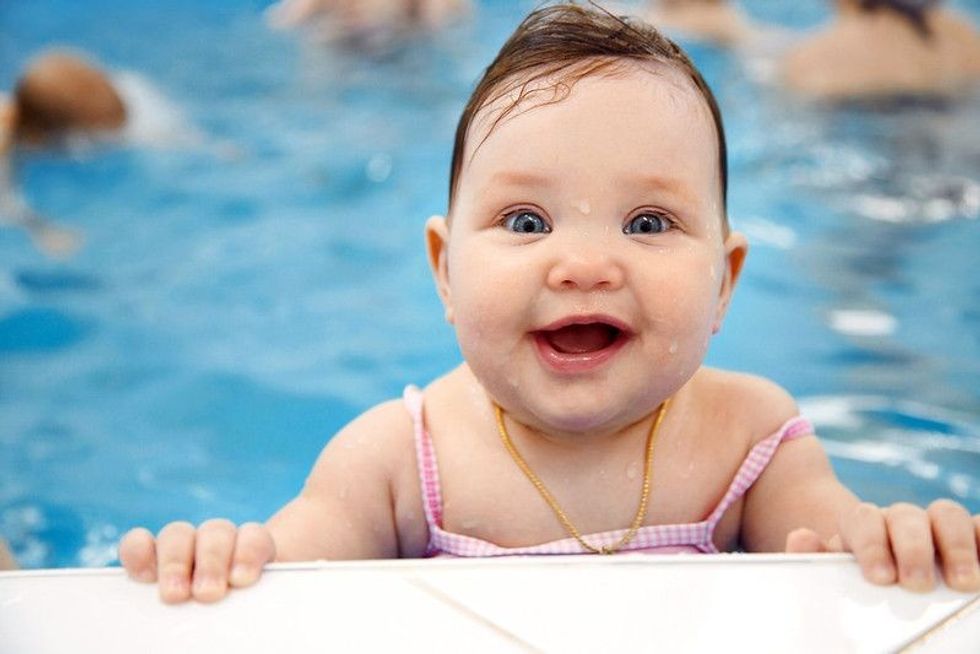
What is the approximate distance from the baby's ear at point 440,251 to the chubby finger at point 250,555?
56 centimetres

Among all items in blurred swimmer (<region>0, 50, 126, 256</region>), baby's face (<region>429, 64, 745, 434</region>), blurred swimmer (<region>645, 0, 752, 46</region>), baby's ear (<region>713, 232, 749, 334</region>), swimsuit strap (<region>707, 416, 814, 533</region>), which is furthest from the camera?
blurred swimmer (<region>645, 0, 752, 46</region>)

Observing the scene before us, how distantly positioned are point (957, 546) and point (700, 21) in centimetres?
463

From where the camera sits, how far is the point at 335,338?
3.85m

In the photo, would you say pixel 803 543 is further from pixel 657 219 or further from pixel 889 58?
pixel 889 58

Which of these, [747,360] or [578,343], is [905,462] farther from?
[578,343]

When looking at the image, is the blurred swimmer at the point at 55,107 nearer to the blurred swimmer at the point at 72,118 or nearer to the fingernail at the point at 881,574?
the blurred swimmer at the point at 72,118

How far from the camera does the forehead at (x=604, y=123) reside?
1.75 m

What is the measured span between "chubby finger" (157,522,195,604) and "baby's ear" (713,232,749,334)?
35.0 inches

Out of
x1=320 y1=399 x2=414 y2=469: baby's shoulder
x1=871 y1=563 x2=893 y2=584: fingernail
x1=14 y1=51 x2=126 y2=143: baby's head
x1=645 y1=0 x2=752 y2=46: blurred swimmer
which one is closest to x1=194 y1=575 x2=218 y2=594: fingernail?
x1=320 y1=399 x2=414 y2=469: baby's shoulder

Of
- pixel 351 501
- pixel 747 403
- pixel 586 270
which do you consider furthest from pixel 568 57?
pixel 351 501

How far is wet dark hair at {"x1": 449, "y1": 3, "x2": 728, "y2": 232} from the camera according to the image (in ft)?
6.03

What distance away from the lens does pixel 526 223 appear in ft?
5.90

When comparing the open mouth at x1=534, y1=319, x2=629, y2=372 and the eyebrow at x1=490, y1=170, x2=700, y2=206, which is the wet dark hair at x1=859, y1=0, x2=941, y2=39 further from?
the open mouth at x1=534, y1=319, x2=629, y2=372

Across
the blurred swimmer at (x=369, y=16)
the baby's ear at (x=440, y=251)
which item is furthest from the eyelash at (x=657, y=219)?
the blurred swimmer at (x=369, y=16)
